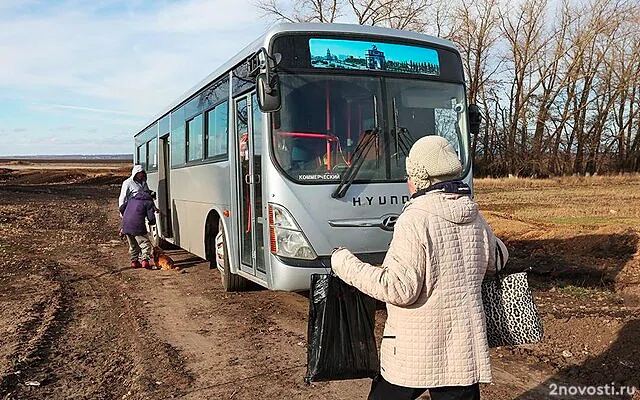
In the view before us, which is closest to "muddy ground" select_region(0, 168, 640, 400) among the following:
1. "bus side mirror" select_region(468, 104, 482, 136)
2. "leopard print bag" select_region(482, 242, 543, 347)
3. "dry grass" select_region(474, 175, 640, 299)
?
"dry grass" select_region(474, 175, 640, 299)

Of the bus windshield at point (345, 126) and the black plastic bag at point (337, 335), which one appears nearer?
the black plastic bag at point (337, 335)

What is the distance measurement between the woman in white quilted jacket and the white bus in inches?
141

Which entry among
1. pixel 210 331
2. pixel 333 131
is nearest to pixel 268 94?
pixel 333 131

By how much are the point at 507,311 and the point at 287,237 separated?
11.5 ft

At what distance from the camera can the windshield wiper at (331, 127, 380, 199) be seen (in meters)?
6.85

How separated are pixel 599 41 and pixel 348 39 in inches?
1798

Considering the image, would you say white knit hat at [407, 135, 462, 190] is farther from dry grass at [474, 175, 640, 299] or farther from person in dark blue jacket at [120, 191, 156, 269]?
person in dark blue jacket at [120, 191, 156, 269]

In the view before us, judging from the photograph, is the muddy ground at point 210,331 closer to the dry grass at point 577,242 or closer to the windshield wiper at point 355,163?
the dry grass at point 577,242

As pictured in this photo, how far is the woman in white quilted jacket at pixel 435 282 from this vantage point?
10.2 ft

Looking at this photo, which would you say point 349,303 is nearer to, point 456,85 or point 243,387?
point 243,387

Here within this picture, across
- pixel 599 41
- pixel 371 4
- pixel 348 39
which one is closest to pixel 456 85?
pixel 348 39

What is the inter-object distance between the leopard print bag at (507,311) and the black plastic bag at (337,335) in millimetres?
676

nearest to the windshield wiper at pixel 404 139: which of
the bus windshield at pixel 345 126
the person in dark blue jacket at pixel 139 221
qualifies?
the bus windshield at pixel 345 126

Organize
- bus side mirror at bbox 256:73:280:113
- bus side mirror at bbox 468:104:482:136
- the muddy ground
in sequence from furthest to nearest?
bus side mirror at bbox 468:104:482:136, bus side mirror at bbox 256:73:280:113, the muddy ground
